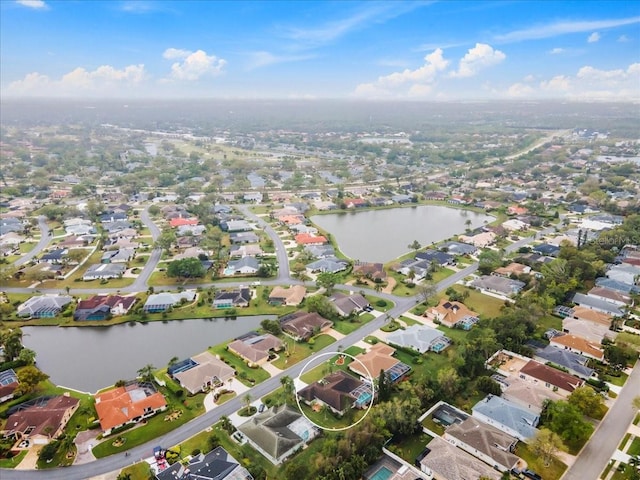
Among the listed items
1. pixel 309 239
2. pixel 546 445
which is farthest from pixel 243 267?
pixel 546 445

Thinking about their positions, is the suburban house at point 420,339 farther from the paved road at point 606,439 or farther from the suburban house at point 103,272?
the suburban house at point 103,272

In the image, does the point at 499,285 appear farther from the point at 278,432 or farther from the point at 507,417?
the point at 278,432

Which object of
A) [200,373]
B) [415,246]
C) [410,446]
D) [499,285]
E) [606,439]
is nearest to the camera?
[410,446]

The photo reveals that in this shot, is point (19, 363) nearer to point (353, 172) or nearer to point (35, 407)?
point (35, 407)

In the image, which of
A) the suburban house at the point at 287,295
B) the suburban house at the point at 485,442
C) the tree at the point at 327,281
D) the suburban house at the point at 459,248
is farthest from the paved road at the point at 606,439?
the suburban house at the point at 459,248

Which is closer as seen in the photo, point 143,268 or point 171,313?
point 171,313

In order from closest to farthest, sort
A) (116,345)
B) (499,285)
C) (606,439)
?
1. (606,439)
2. (116,345)
3. (499,285)

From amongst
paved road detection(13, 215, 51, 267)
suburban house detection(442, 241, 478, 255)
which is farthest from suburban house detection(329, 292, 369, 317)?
paved road detection(13, 215, 51, 267)

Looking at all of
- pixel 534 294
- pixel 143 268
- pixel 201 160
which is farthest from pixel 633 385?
pixel 201 160
